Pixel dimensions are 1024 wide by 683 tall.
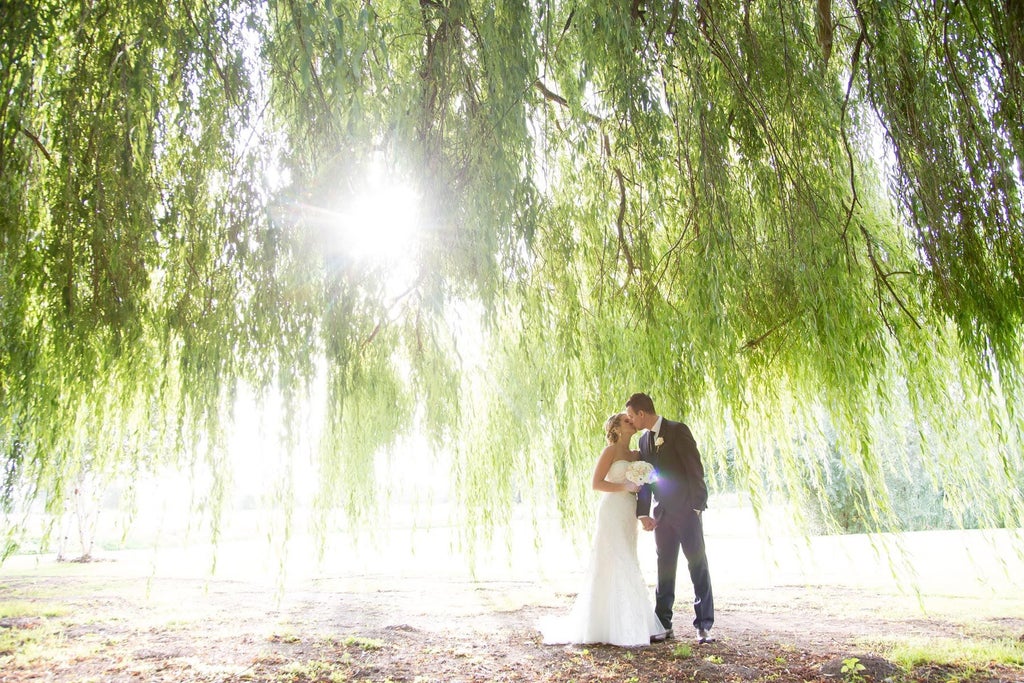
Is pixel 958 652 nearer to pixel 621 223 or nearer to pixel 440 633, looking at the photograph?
pixel 621 223

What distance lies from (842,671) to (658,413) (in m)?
1.40

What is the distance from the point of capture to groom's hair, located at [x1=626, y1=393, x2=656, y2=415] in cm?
275

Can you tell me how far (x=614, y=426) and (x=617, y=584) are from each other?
2.59ft

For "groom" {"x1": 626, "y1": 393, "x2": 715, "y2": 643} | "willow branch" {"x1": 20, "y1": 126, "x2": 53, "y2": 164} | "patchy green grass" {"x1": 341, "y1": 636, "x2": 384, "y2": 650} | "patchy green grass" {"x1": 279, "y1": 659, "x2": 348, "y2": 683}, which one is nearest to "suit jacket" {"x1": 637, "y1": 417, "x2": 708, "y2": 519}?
"groom" {"x1": 626, "y1": 393, "x2": 715, "y2": 643}

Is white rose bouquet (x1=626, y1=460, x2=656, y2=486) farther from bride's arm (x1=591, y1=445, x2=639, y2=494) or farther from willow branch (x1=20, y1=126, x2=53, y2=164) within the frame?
willow branch (x1=20, y1=126, x2=53, y2=164)

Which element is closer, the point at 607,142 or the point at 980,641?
the point at 607,142

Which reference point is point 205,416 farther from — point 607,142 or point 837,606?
point 837,606

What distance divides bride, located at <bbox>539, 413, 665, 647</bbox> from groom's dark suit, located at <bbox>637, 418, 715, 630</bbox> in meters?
0.09

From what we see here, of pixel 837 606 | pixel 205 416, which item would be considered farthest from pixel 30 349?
pixel 837 606

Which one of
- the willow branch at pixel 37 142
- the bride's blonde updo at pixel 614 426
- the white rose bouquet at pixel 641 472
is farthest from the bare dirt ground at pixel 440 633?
the willow branch at pixel 37 142

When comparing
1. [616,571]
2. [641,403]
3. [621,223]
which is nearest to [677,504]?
[616,571]

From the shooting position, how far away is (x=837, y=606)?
16.9 ft

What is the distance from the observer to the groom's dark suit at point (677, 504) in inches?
116

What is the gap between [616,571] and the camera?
3162 mm
